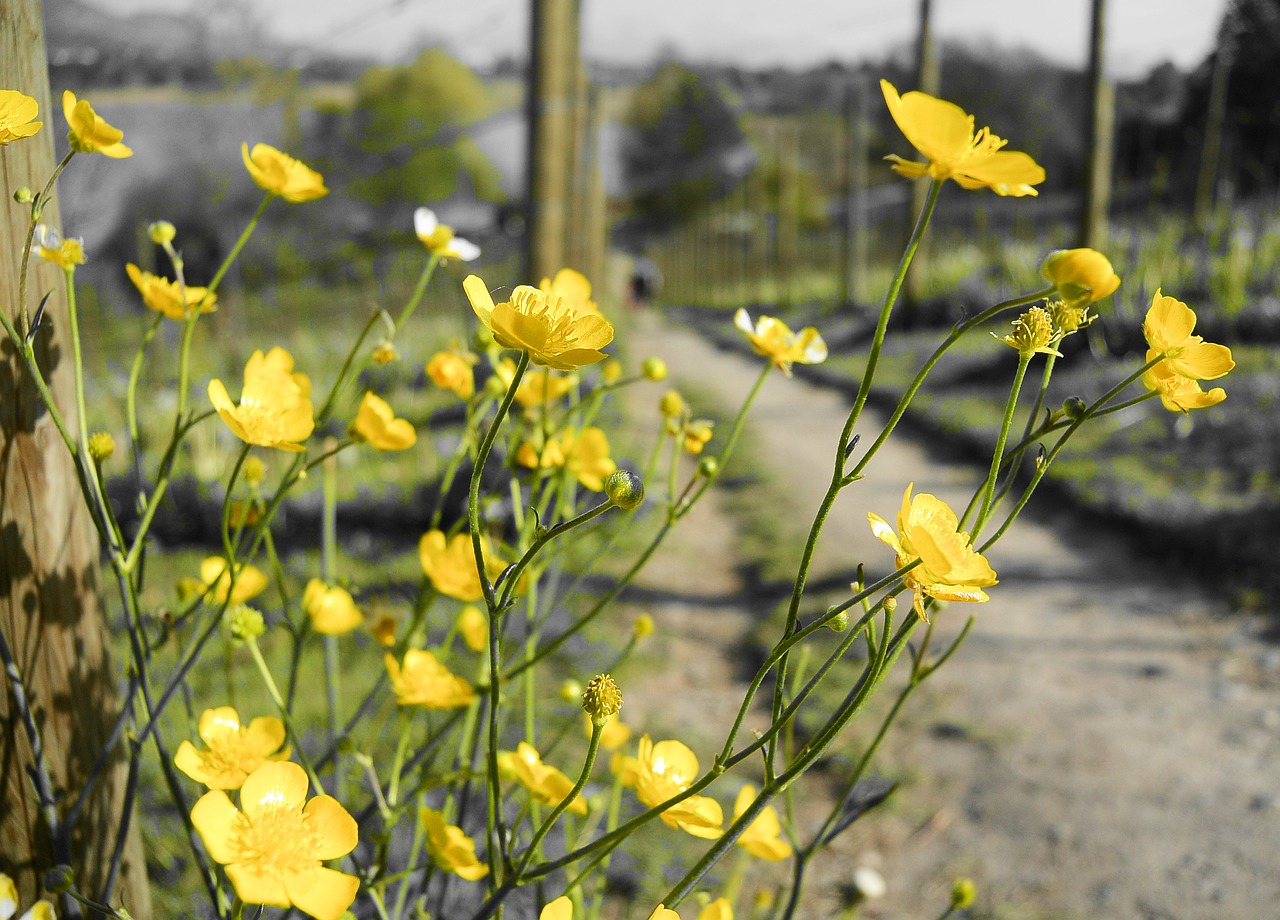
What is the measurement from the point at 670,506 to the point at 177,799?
41cm

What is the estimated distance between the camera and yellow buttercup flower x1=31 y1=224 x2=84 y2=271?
63 cm

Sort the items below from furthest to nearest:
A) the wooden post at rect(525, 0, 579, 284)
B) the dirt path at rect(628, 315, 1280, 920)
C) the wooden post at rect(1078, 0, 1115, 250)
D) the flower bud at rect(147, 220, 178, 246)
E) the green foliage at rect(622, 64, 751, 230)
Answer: the green foliage at rect(622, 64, 751, 230), the wooden post at rect(1078, 0, 1115, 250), the wooden post at rect(525, 0, 579, 284), the dirt path at rect(628, 315, 1280, 920), the flower bud at rect(147, 220, 178, 246)

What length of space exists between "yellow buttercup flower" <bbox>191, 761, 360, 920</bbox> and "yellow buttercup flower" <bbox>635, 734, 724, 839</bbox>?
174 millimetres

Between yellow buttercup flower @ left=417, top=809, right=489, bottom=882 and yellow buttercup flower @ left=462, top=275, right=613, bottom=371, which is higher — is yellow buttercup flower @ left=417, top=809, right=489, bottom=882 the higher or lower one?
the lower one

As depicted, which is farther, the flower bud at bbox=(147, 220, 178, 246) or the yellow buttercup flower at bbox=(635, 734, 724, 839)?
the flower bud at bbox=(147, 220, 178, 246)

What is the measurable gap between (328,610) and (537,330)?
A: 43 centimetres

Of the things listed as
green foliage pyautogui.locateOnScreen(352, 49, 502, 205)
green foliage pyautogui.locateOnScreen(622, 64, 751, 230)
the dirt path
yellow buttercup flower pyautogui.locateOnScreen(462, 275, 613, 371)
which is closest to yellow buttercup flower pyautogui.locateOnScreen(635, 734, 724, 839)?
yellow buttercup flower pyautogui.locateOnScreen(462, 275, 613, 371)

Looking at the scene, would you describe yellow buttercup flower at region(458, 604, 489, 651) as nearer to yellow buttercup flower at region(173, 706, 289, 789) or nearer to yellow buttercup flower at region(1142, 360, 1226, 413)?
yellow buttercup flower at region(173, 706, 289, 789)

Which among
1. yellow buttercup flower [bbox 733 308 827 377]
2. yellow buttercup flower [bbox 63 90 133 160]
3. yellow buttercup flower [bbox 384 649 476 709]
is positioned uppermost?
yellow buttercup flower [bbox 63 90 133 160]

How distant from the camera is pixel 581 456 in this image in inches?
31.0

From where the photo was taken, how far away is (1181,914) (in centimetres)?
144

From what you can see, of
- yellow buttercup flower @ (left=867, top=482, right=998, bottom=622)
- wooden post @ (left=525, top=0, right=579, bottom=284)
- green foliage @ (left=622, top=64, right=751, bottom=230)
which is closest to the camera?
yellow buttercup flower @ (left=867, top=482, right=998, bottom=622)

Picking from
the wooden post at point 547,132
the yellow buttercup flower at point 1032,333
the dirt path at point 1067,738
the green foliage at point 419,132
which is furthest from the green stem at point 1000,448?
the green foliage at point 419,132

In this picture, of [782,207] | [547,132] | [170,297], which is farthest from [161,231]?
[782,207]
